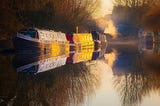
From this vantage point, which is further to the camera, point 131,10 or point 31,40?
point 131,10

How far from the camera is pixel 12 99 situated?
12.3 m

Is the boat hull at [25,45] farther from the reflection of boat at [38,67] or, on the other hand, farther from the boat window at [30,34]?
the reflection of boat at [38,67]

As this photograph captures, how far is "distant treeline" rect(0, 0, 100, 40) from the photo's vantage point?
42.3 m

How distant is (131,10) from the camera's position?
108m

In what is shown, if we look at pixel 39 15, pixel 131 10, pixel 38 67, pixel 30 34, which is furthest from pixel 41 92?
pixel 131 10

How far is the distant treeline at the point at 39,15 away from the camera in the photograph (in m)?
42.3

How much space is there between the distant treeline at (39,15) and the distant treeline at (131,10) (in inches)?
1222

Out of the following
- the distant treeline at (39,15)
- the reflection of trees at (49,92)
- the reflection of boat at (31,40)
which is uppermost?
the distant treeline at (39,15)

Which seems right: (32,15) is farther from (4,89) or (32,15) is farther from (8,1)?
(4,89)

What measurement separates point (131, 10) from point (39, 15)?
61.6 m

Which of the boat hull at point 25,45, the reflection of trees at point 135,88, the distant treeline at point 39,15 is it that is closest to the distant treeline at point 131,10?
the distant treeline at point 39,15

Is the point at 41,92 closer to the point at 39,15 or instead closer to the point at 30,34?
the point at 30,34

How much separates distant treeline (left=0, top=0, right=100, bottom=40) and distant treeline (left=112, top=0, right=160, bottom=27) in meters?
31.0

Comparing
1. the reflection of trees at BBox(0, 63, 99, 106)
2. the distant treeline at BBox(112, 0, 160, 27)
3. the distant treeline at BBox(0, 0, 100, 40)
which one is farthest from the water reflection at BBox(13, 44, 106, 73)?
the distant treeline at BBox(112, 0, 160, 27)
